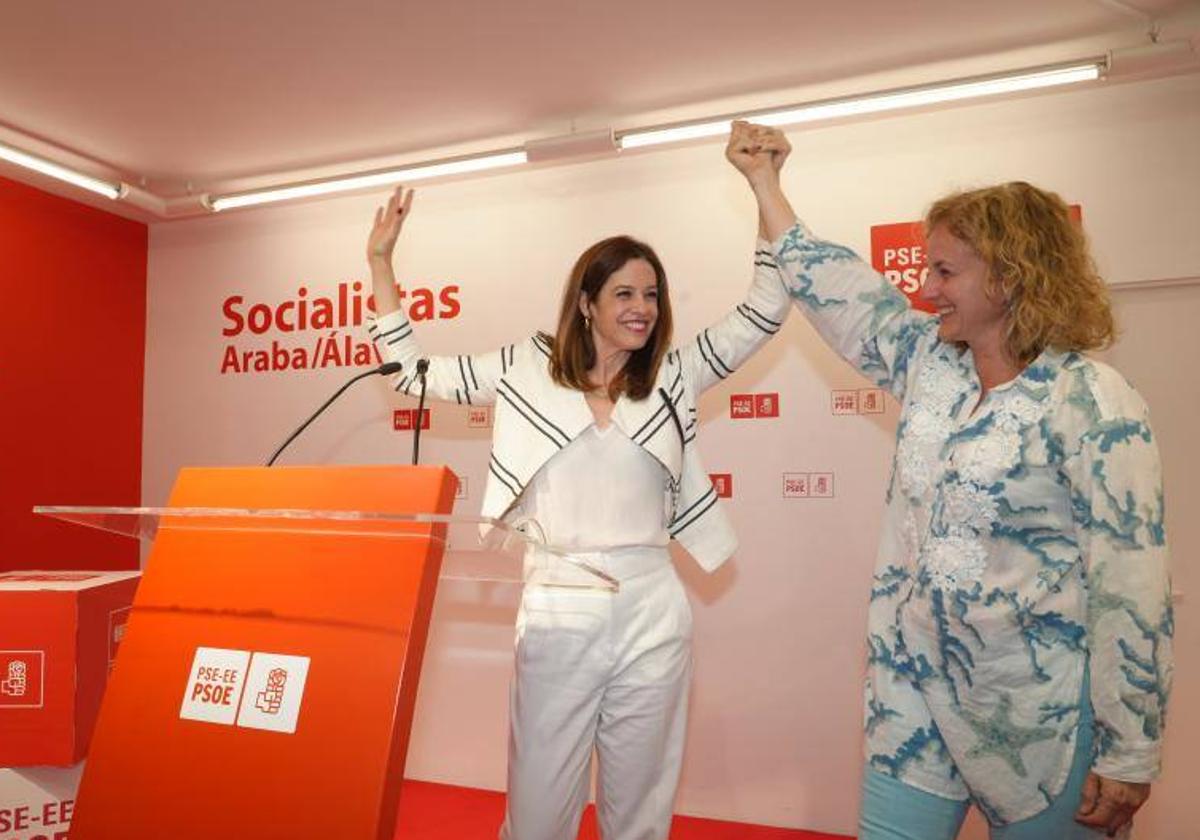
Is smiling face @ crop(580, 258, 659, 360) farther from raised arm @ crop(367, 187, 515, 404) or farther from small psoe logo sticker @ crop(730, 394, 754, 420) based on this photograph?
small psoe logo sticker @ crop(730, 394, 754, 420)

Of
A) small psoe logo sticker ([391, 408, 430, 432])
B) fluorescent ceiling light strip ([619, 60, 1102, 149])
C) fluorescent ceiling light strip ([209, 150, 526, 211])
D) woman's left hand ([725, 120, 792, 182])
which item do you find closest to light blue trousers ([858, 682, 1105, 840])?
woman's left hand ([725, 120, 792, 182])

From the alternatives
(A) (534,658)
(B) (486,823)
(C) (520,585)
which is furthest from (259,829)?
(B) (486,823)

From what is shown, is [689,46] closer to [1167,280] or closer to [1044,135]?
[1044,135]

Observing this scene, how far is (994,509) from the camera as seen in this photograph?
150cm

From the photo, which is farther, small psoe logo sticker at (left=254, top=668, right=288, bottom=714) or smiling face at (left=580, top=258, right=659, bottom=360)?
smiling face at (left=580, top=258, right=659, bottom=360)

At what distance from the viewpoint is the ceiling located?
328cm

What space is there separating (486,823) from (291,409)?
2.30 m

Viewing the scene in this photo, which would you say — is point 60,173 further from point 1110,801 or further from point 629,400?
point 1110,801

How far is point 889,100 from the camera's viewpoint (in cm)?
362

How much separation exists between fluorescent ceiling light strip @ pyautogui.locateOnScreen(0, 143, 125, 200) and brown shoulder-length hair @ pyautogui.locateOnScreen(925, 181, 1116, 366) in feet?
13.5

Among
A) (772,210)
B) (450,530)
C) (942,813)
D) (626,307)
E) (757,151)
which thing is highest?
(757,151)

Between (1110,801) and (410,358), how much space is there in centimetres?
166

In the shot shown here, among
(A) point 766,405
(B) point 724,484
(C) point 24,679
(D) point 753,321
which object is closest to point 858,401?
(A) point 766,405

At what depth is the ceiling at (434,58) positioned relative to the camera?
328cm
